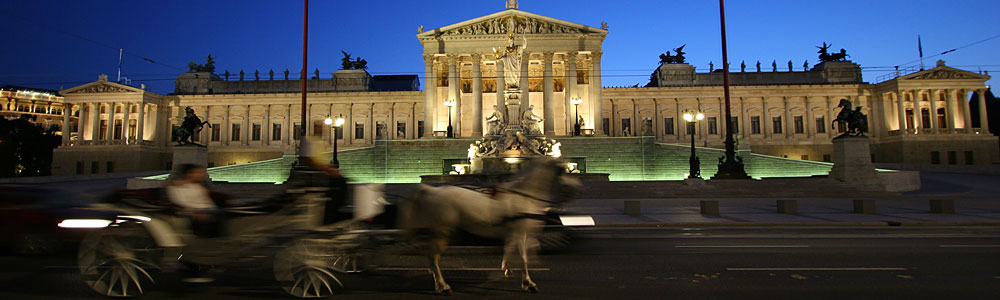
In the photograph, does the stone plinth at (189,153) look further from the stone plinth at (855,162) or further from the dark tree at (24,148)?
the dark tree at (24,148)

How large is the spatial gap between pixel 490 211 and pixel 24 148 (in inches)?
2975

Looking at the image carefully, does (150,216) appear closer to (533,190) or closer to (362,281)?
(362,281)

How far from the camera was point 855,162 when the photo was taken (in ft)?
80.3

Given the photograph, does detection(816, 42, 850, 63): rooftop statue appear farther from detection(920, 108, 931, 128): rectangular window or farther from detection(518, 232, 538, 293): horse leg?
detection(518, 232, 538, 293): horse leg

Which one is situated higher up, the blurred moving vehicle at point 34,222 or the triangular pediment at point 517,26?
the triangular pediment at point 517,26

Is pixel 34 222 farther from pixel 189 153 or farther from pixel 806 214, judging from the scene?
pixel 806 214

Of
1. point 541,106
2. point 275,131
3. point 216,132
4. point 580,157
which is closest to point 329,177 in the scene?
point 580,157

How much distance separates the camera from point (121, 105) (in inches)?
2274

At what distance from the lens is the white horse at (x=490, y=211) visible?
17.9 feet

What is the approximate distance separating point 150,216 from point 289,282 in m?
1.69

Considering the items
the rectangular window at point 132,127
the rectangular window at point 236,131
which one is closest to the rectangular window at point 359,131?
the rectangular window at point 236,131

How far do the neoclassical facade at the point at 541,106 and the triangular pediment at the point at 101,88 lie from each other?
0.36ft

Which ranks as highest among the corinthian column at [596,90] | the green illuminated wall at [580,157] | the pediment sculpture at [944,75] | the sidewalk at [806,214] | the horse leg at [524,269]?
the pediment sculpture at [944,75]

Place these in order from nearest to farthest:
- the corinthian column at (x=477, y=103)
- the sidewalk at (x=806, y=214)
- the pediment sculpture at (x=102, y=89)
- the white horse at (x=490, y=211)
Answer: the white horse at (x=490, y=211) → the sidewalk at (x=806, y=214) → the corinthian column at (x=477, y=103) → the pediment sculpture at (x=102, y=89)
